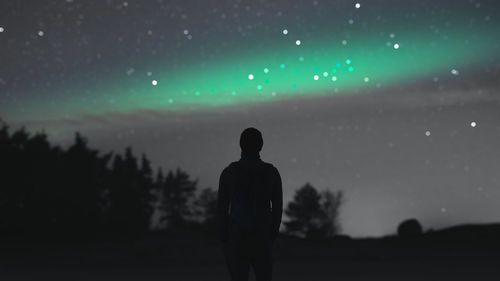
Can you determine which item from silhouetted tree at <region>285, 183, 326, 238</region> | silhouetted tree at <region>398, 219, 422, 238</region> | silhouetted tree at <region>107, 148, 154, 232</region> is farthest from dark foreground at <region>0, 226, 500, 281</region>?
silhouetted tree at <region>285, 183, 326, 238</region>

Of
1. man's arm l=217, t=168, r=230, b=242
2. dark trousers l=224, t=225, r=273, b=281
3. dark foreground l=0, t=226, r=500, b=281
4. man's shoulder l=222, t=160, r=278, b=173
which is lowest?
dark foreground l=0, t=226, r=500, b=281

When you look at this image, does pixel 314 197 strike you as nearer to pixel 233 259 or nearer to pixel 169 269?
pixel 169 269

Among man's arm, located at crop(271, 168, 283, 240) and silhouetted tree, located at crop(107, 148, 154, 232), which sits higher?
silhouetted tree, located at crop(107, 148, 154, 232)

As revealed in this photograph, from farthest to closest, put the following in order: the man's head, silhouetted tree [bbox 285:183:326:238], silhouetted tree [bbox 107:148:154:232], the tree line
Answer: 1. silhouetted tree [bbox 285:183:326:238]
2. silhouetted tree [bbox 107:148:154:232]
3. the tree line
4. the man's head

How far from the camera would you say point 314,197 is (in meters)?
81.8

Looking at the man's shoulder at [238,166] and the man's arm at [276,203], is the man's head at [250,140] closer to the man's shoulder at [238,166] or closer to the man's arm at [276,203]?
the man's shoulder at [238,166]

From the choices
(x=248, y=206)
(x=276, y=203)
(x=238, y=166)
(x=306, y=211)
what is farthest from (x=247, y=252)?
(x=306, y=211)

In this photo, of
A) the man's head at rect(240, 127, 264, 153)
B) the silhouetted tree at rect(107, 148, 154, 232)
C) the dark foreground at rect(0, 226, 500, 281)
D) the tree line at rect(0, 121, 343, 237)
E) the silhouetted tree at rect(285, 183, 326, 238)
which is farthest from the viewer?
the silhouetted tree at rect(285, 183, 326, 238)

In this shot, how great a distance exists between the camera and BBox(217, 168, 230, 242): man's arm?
249 inches

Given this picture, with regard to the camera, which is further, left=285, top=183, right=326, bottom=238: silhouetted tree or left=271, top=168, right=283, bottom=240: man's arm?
left=285, top=183, right=326, bottom=238: silhouetted tree

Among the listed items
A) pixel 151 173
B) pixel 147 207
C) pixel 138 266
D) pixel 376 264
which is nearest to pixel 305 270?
pixel 376 264

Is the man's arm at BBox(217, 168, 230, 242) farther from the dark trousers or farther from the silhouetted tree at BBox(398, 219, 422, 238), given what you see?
the silhouetted tree at BBox(398, 219, 422, 238)

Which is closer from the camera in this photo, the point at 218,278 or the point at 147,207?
the point at 218,278

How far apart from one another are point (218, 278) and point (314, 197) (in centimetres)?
6537
